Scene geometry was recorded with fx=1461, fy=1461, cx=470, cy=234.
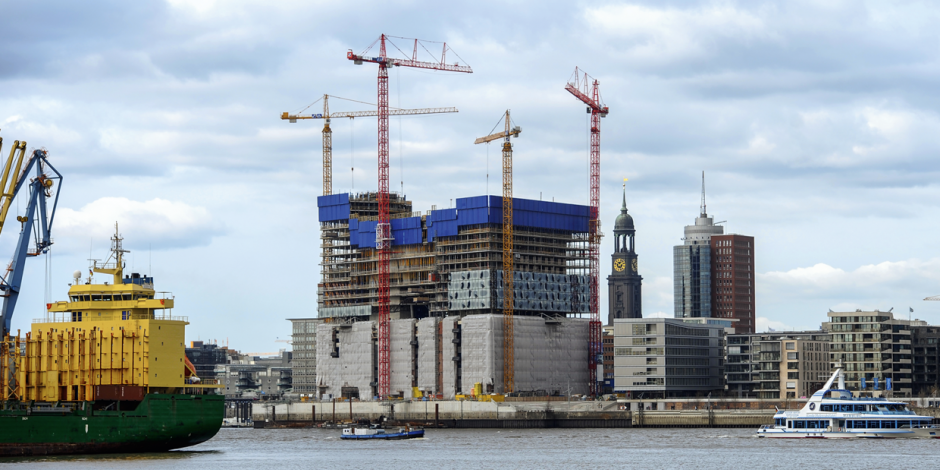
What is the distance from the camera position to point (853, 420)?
173125mm

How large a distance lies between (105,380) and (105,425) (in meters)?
5.78

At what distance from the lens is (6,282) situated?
15062cm

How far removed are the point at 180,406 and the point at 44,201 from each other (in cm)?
3152

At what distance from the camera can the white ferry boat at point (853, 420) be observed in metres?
173

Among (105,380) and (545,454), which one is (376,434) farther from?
(105,380)

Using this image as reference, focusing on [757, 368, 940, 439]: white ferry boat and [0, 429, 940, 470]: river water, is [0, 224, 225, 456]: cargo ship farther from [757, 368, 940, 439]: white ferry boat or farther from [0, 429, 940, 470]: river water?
[757, 368, 940, 439]: white ferry boat

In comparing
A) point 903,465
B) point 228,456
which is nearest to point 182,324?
point 228,456

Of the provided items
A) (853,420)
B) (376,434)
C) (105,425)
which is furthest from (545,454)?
(376,434)

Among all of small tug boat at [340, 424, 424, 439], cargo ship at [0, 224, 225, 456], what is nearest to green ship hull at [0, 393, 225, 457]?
cargo ship at [0, 224, 225, 456]

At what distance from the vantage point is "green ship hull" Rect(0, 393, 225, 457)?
134 metres

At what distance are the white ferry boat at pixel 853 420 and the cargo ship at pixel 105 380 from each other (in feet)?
239

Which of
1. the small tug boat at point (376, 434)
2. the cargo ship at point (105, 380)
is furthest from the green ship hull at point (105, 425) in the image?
the small tug boat at point (376, 434)

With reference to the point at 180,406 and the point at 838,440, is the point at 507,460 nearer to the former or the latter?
the point at 180,406

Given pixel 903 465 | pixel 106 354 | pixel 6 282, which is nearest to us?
pixel 903 465
